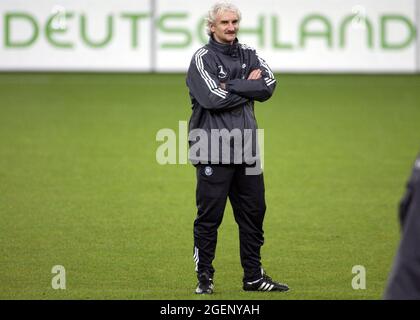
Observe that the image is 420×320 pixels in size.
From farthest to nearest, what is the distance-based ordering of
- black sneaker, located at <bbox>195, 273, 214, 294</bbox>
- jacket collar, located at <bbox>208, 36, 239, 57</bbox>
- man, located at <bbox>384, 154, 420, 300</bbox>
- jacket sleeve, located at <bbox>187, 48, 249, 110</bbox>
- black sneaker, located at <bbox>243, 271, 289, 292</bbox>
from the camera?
black sneaker, located at <bbox>243, 271, 289, 292</bbox>, black sneaker, located at <bbox>195, 273, 214, 294</bbox>, jacket collar, located at <bbox>208, 36, 239, 57</bbox>, jacket sleeve, located at <bbox>187, 48, 249, 110</bbox>, man, located at <bbox>384, 154, 420, 300</bbox>

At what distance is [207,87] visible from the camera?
705 cm

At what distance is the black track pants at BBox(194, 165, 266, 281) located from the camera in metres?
7.21

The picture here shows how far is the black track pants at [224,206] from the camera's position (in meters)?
7.21

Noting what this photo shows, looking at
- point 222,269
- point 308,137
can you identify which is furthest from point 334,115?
point 222,269

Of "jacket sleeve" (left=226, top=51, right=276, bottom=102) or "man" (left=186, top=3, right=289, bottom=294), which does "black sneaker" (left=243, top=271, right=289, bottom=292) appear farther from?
"jacket sleeve" (left=226, top=51, right=276, bottom=102)

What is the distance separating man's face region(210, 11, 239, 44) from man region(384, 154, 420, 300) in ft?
10.3

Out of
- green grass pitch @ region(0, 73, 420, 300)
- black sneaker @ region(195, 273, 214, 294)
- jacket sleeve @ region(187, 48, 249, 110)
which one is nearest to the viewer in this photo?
jacket sleeve @ region(187, 48, 249, 110)

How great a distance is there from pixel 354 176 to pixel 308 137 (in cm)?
313

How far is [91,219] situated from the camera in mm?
10141

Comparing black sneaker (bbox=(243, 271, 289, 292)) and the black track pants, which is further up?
the black track pants

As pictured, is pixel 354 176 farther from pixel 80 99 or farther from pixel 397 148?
pixel 80 99

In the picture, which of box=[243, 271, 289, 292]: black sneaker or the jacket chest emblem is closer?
the jacket chest emblem

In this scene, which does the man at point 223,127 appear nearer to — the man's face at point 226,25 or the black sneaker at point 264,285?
the man's face at point 226,25

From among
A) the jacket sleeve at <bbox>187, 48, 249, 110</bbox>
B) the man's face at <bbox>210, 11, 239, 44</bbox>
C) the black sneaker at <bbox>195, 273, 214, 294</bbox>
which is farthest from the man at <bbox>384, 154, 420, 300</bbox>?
the black sneaker at <bbox>195, 273, 214, 294</bbox>
